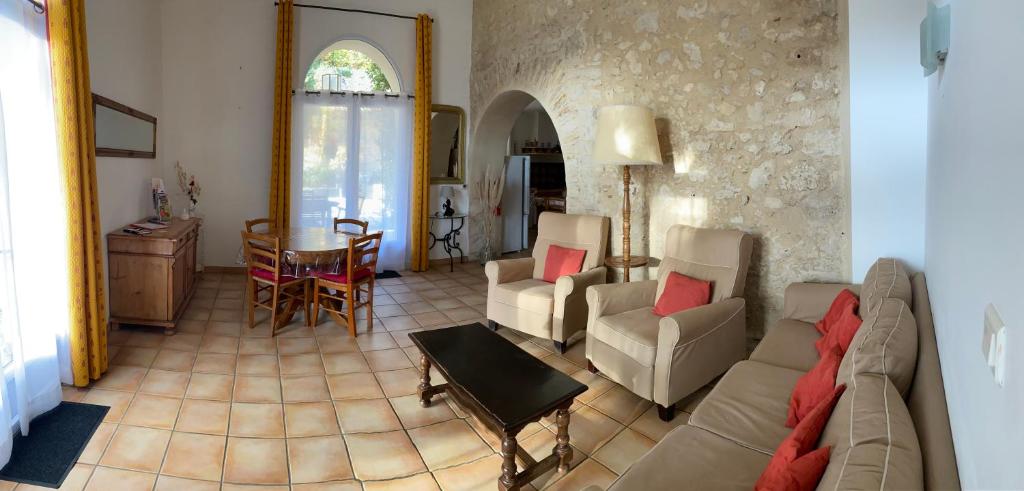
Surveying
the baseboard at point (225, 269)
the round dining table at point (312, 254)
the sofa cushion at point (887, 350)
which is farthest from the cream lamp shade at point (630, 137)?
the baseboard at point (225, 269)

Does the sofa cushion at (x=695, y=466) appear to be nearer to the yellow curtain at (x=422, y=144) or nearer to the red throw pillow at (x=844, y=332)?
the red throw pillow at (x=844, y=332)

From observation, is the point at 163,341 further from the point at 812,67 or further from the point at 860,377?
the point at 812,67

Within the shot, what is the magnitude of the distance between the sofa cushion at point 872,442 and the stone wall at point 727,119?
82.3 inches

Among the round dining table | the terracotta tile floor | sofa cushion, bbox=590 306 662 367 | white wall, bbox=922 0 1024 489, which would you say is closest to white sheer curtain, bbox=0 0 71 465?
the terracotta tile floor

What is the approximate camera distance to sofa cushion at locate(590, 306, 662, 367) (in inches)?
105

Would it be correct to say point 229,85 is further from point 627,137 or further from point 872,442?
point 872,442

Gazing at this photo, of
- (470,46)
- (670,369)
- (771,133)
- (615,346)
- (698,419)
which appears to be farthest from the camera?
(470,46)

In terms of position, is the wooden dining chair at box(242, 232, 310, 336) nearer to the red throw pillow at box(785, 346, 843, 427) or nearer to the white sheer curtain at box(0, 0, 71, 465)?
the white sheer curtain at box(0, 0, 71, 465)

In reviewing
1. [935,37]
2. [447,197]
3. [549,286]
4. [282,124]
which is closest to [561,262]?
[549,286]

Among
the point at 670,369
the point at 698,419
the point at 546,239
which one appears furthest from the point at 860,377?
the point at 546,239

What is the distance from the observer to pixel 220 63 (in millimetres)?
5625

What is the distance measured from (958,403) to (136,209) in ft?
17.4

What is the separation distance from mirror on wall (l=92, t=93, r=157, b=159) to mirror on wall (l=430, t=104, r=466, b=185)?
303 cm

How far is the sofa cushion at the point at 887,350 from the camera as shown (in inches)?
55.2
